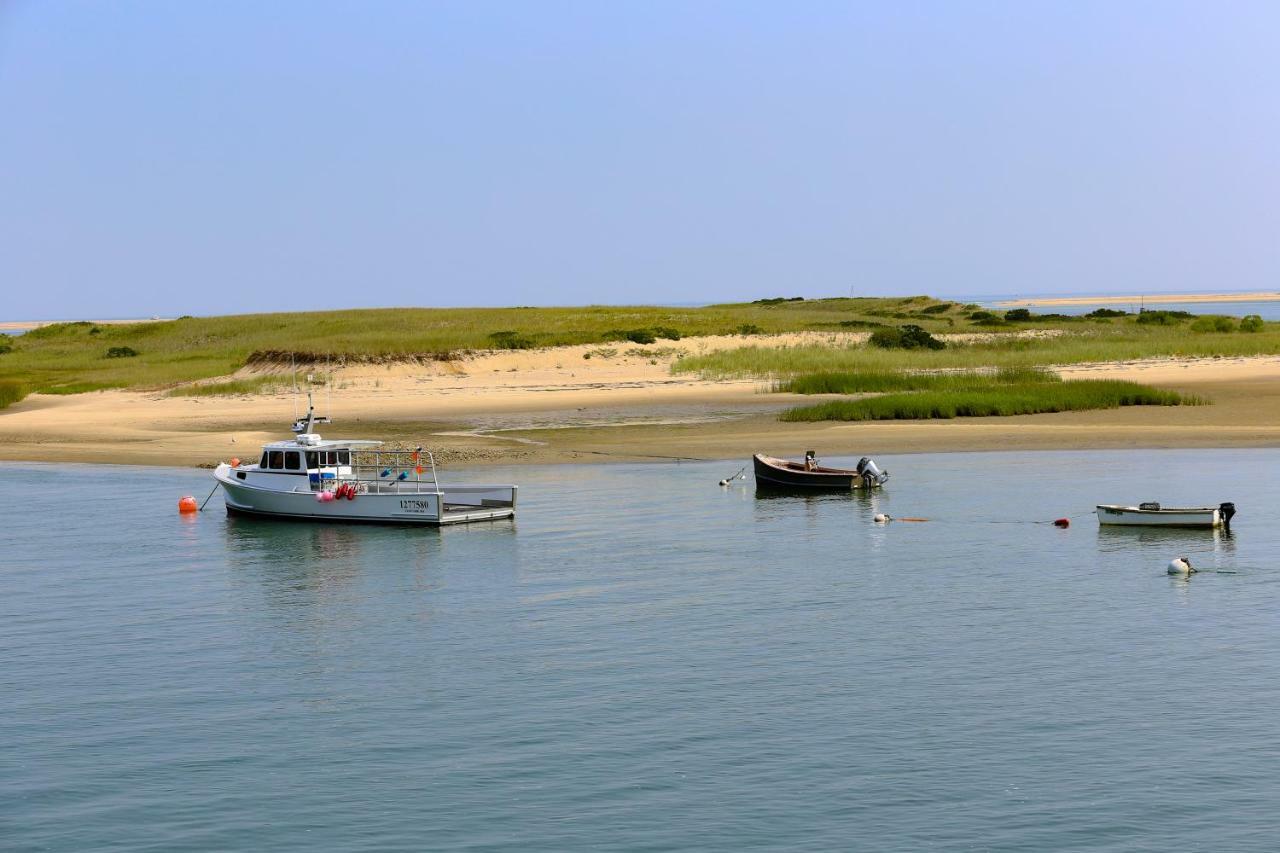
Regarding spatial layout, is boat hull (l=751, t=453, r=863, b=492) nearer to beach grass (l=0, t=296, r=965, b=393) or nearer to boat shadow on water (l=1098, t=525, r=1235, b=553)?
boat shadow on water (l=1098, t=525, r=1235, b=553)

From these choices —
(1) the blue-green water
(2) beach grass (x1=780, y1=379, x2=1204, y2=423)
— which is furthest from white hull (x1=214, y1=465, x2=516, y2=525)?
(2) beach grass (x1=780, y1=379, x2=1204, y2=423)

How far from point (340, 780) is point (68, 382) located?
77.4m

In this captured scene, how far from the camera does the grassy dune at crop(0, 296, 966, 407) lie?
88250mm

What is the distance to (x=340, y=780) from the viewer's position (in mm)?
19391

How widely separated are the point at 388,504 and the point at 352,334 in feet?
219

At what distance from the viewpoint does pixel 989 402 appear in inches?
2470

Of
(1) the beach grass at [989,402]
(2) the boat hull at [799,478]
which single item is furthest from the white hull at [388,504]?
(1) the beach grass at [989,402]

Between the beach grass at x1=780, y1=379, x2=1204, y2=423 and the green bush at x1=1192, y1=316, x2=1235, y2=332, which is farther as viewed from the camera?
the green bush at x1=1192, y1=316, x2=1235, y2=332

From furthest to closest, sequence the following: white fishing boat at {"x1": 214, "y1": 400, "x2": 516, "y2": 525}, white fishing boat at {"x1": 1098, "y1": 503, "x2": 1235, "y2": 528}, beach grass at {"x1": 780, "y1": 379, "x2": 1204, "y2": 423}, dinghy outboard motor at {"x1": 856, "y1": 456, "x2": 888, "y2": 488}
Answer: beach grass at {"x1": 780, "y1": 379, "x2": 1204, "y2": 423} → dinghy outboard motor at {"x1": 856, "y1": 456, "x2": 888, "y2": 488} → white fishing boat at {"x1": 214, "y1": 400, "x2": 516, "y2": 525} → white fishing boat at {"x1": 1098, "y1": 503, "x2": 1235, "y2": 528}

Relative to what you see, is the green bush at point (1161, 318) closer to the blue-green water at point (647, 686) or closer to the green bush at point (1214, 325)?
the green bush at point (1214, 325)

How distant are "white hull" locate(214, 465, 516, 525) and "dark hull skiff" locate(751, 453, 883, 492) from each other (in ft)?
27.1

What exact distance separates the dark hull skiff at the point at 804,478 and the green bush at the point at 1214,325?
233ft

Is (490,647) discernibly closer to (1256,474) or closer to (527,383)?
(1256,474)

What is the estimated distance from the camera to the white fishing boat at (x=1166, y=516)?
3572 centimetres
